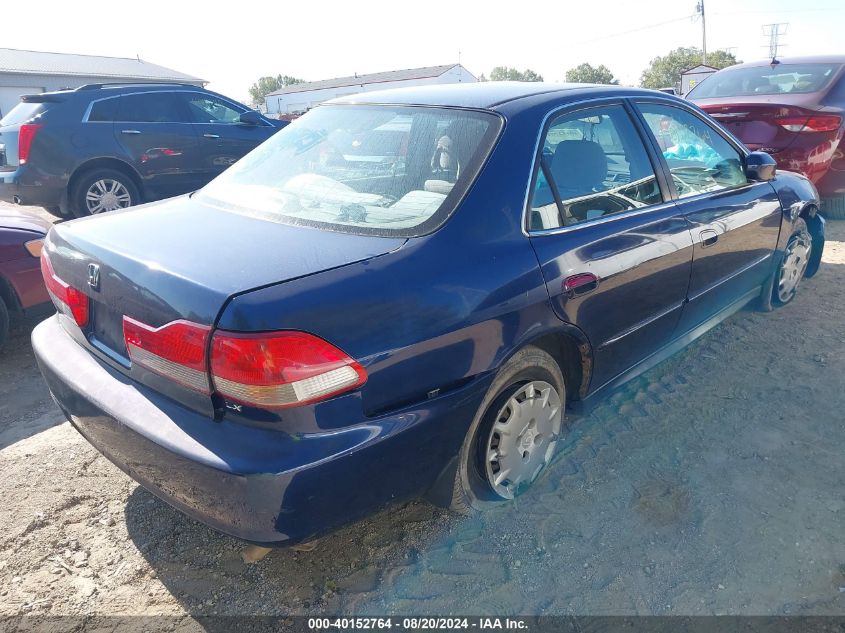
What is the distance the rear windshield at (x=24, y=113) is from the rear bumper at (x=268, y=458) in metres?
6.41

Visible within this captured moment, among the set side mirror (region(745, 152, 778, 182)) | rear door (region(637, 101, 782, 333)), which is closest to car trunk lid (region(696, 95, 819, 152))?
rear door (region(637, 101, 782, 333))

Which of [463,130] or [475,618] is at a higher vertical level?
[463,130]

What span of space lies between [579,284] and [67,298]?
6.41 ft

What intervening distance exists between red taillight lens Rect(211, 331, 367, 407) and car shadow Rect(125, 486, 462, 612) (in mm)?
548

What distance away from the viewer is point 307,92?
206 ft

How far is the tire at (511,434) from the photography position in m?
2.39

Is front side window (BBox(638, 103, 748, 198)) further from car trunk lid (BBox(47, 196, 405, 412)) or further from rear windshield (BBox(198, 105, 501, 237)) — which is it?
car trunk lid (BBox(47, 196, 405, 412))

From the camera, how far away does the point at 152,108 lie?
310 inches

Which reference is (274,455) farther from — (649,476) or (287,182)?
(649,476)

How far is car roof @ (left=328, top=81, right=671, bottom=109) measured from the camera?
106 inches

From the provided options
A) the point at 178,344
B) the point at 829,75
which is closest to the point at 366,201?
the point at 178,344

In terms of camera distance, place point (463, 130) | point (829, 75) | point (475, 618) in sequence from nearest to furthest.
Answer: point (475, 618)
point (463, 130)
point (829, 75)

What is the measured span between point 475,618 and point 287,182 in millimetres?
1818

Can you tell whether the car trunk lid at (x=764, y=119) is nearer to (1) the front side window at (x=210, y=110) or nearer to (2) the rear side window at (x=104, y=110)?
(1) the front side window at (x=210, y=110)
